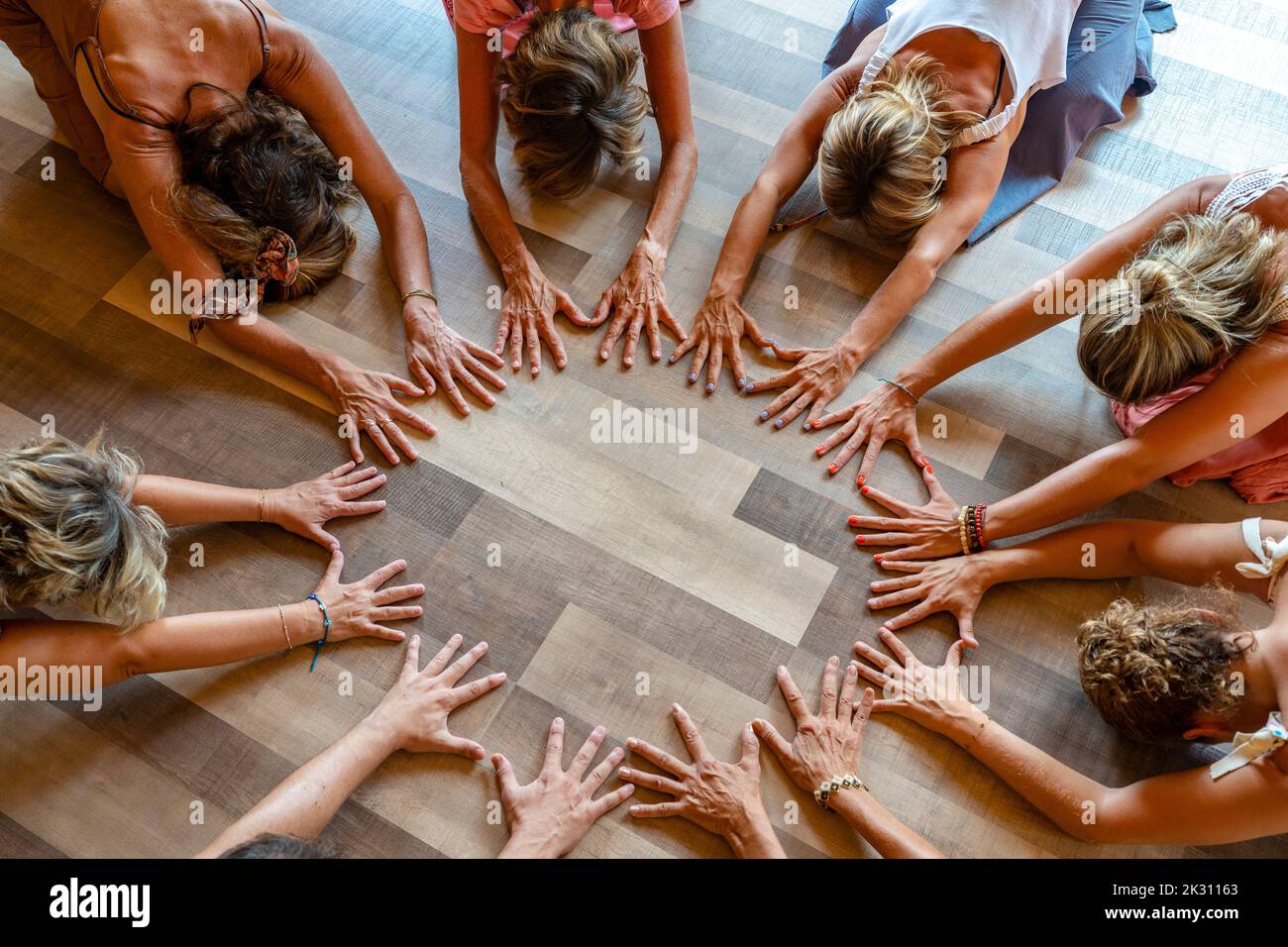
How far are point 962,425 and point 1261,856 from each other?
1051 mm

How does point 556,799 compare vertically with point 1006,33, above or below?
below

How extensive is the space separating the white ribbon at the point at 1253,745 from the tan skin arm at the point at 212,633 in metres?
1.58

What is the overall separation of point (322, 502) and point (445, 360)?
0.45 meters

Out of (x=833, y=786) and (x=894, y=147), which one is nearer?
(x=833, y=786)

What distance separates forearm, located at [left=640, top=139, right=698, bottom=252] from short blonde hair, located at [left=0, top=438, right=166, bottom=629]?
1.34 metres

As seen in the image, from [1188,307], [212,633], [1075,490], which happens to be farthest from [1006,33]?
[212,633]

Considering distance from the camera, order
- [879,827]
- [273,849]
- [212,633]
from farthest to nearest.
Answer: [212,633], [879,827], [273,849]

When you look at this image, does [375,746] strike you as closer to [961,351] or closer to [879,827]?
[879,827]

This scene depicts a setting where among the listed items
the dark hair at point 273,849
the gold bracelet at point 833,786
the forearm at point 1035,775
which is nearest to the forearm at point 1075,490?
the forearm at point 1035,775

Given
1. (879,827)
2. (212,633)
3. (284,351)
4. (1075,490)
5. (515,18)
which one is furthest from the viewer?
(515,18)

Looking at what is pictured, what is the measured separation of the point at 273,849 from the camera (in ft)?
4.90

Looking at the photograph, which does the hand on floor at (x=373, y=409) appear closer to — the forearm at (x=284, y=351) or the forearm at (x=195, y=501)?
the forearm at (x=284, y=351)

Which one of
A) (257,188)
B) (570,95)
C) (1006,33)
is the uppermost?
(1006,33)
